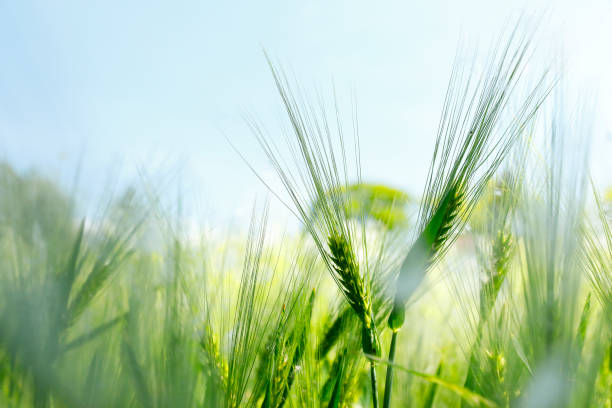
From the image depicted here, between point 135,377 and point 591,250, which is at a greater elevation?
point 591,250

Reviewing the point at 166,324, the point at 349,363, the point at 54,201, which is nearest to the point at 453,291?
the point at 349,363

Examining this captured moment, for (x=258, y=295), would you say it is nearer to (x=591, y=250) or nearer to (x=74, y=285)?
(x=74, y=285)

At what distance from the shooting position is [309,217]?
41 cm

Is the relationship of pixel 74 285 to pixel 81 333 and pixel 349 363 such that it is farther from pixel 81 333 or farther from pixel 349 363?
pixel 349 363

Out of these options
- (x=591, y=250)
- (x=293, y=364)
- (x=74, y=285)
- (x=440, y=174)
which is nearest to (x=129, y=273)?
(x=74, y=285)

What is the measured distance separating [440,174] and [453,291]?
0.13m

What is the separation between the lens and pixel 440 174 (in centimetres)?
40

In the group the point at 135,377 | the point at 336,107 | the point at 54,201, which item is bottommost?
the point at 135,377

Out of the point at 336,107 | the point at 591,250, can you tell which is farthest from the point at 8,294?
the point at 591,250

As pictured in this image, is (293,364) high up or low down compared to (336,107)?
down

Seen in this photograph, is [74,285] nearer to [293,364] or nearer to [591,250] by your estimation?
[293,364]

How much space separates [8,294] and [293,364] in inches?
9.9

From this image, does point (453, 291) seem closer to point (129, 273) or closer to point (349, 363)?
point (349, 363)

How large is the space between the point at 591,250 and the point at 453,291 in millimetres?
127
